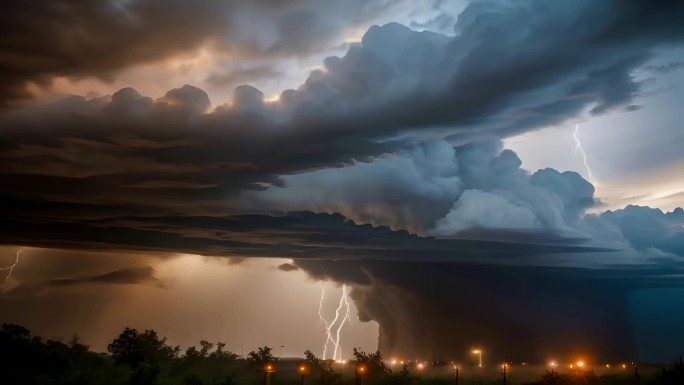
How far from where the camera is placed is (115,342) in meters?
192

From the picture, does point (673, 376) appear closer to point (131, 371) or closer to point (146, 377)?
point (146, 377)

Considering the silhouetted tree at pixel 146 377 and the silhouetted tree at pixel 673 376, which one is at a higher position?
the silhouetted tree at pixel 673 376

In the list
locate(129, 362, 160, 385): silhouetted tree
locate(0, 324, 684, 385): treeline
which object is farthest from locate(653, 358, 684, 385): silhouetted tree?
locate(129, 362, 160, 385): silhouetted tree

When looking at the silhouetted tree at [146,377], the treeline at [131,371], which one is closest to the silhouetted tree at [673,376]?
the treeline at [131,371]

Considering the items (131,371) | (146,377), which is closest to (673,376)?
(146,377)

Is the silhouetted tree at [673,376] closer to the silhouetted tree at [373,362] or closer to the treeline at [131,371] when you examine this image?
the treeline at [131,371]

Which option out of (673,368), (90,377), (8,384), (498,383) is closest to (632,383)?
(498,383)

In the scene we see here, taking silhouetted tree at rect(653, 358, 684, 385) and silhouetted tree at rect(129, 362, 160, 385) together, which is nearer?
silhouetted tree at rect(653, 358, 684, 385)

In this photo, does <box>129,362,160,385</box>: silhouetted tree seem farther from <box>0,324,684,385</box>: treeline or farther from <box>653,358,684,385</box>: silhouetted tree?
<box>653,358,684,385</box>: silhouetted tree

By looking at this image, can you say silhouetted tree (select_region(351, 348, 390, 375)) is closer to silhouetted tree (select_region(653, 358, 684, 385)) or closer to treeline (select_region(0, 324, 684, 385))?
treeline (select_region(0, 324, 684, 385))

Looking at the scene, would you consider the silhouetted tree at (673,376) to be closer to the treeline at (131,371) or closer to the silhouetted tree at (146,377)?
the treeline at (131,371)

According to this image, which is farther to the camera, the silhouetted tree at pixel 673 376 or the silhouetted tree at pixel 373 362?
the silhouetted tree at pixel 373 362

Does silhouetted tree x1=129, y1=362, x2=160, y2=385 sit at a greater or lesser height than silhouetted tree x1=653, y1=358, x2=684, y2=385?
lesser

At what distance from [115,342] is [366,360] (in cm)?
7564
